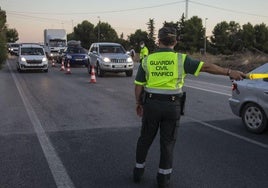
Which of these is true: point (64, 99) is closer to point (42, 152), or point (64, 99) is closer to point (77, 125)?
point (77, 125)

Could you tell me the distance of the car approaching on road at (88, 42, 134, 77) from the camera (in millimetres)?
22000

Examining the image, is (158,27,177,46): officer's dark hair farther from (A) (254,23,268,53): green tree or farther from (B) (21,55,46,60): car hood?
(A) (254,23,268,53): green tree

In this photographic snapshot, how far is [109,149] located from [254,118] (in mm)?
2864

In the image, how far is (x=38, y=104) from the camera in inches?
476

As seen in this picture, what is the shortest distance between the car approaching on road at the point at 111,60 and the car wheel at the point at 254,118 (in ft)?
47.0

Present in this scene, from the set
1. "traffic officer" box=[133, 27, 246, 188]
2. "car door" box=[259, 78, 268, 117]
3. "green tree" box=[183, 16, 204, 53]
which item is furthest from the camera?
"green tree" box=[183, 16, 204, 53]

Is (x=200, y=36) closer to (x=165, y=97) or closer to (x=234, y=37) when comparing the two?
(x=234, y=37)

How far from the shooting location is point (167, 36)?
15.8 ft

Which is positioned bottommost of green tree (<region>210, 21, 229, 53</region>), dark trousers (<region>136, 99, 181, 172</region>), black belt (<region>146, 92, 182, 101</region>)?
green tree (<region>210, 21, 229, 53</region>)

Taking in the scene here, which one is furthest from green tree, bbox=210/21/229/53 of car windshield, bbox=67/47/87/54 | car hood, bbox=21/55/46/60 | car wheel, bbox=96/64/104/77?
car wheel, bbox=96/64/104/77

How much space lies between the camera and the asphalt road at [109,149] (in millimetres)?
5301

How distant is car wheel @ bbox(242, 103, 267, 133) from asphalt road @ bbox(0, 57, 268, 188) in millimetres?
158

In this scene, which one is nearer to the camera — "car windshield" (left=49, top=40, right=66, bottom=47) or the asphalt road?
the asphalt road

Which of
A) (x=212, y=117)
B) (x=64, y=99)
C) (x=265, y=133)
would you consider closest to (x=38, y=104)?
(x=64, y=99)
